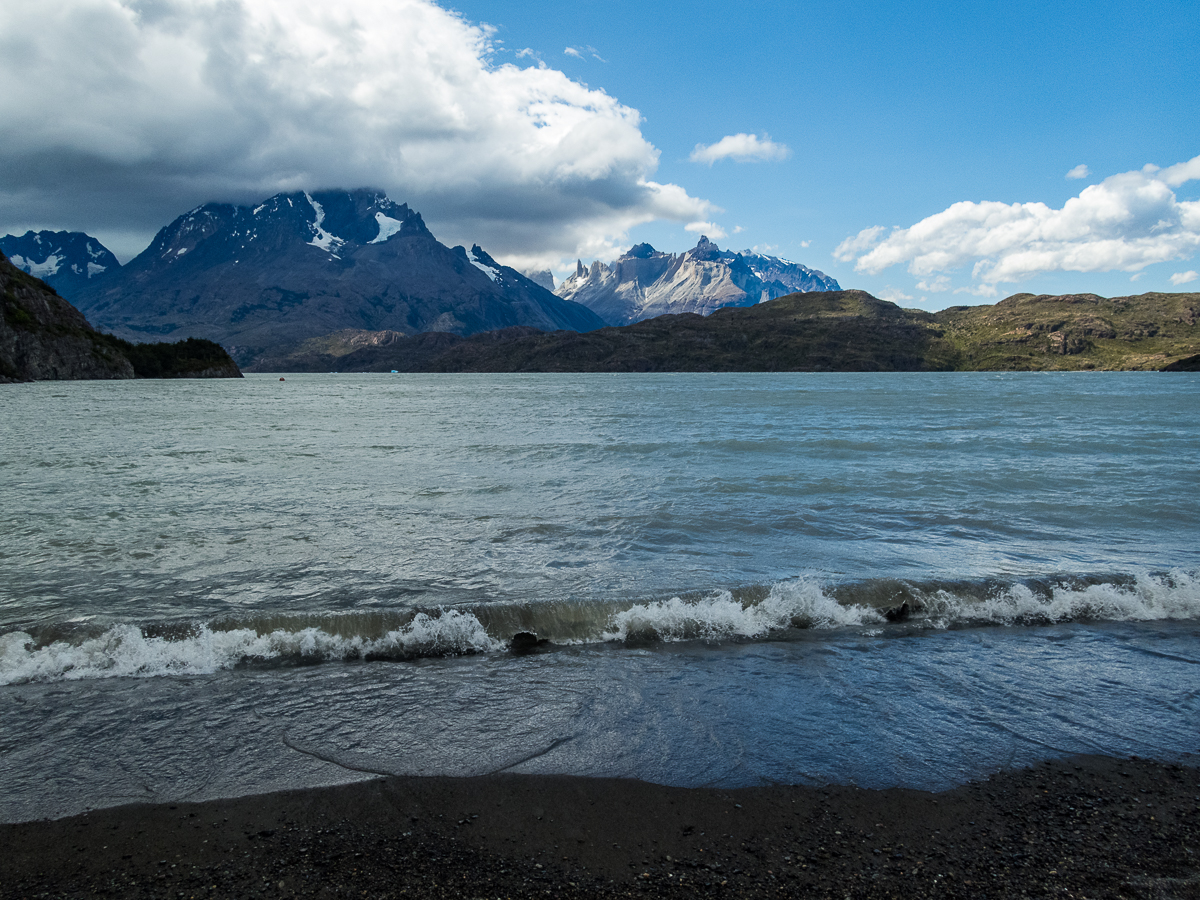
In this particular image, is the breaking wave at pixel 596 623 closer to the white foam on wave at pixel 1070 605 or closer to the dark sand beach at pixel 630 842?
the white foam on wave at pixel 1070 605

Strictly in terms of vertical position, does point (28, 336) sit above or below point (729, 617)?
above

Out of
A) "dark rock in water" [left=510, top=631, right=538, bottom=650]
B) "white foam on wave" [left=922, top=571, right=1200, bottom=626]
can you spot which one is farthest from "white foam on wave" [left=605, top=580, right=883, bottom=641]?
"white foam on wave" [left=922, top=571, right=1200, bottom=626]

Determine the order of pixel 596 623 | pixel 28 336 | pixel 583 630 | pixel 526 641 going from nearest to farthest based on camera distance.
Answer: pixel 526 641 < pixel 583 630 < pixel 596 623 < pixel 28 336

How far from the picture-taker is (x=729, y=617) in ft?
38.1

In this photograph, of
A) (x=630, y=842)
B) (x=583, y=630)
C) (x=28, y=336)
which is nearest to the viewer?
(x=630, y=842)

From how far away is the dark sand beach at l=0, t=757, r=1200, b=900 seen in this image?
206 inches

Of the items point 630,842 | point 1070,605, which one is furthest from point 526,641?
point 1070,605

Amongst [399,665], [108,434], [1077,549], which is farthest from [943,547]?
[108,434]

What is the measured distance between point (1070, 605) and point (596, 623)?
30.4ft

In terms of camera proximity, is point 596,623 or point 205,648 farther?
point 596,623

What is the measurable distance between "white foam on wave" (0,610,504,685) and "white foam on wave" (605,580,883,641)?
8.28ft

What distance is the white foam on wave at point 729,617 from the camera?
11328 millimetres

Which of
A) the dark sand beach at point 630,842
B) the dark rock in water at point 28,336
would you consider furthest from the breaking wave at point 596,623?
the dark rock in water at point 28,336

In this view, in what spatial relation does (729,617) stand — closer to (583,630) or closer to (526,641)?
(583,630)
